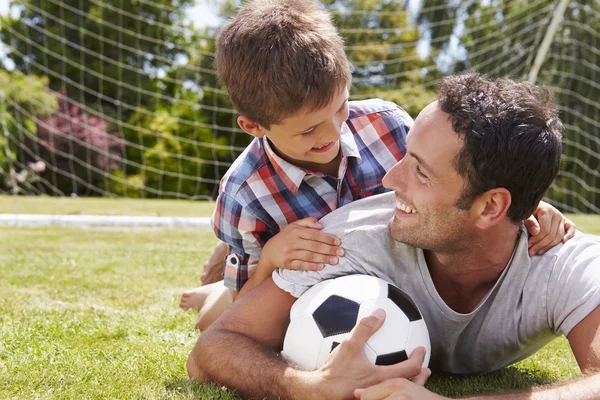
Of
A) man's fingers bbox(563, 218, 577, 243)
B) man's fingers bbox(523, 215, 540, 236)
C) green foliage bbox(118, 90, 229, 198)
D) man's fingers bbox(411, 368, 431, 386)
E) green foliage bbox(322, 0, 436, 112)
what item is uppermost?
man's fingers bbox(523, 215, 540, 236)

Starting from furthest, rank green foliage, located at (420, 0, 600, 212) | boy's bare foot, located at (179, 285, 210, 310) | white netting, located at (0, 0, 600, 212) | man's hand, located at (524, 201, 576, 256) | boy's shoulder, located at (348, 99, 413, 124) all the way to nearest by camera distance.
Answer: green foliage, located at (420, 0, 600, 212)
white netting, located at (0, 0, 600, 212)
boy's bare foot, located at (179, 285, 210, 310)
boy's shoulder, located at (348, 99, 413, 124)
man's hand, located at (524, 201, 576, 256)

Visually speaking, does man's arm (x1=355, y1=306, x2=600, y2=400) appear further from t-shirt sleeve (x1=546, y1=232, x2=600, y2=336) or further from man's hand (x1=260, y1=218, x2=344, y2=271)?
man's hand (x1=260, y1=218, x2=344, y2=271)

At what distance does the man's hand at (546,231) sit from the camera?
2.48 metres

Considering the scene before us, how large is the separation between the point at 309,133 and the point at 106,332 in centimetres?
138

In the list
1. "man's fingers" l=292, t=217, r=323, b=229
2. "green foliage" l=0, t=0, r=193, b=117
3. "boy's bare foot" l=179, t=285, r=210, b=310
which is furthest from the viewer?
"green foliage" l=0, t=0, r=193, b=117

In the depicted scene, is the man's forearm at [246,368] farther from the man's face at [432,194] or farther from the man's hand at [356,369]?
the man's face at [432,194]

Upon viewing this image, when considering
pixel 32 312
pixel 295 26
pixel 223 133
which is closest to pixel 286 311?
pixel 295 26

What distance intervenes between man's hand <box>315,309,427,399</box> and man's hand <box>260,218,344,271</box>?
341 mm

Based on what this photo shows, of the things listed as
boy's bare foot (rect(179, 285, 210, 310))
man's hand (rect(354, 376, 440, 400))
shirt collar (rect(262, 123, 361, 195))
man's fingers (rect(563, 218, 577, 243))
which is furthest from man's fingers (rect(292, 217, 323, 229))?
boy's bare foot (rect(179, 285, 210, 310))

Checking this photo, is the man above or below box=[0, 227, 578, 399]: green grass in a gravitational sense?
above

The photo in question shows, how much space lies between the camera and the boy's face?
9.11 ft

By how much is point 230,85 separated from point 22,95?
13.8 m

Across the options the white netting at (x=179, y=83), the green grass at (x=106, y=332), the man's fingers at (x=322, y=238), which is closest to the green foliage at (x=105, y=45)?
the white netting at (x=179, y=83)

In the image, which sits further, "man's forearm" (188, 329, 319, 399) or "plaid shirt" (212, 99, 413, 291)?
"plaid shirt" (212, 99, 413, 291)
